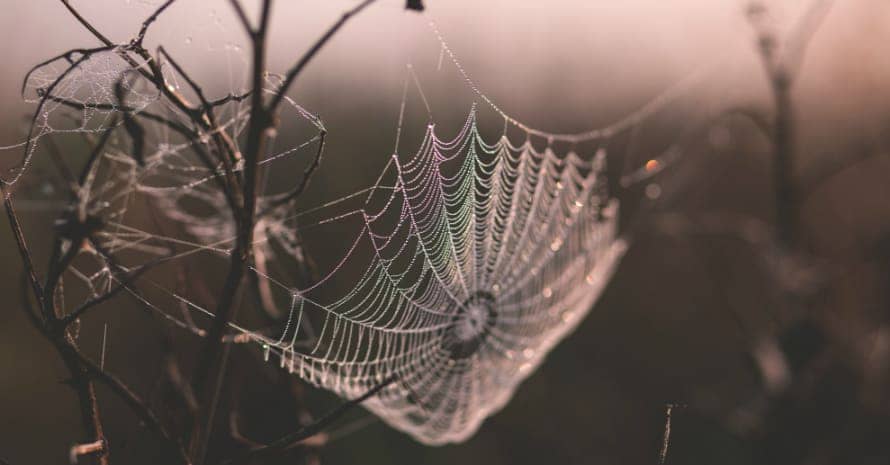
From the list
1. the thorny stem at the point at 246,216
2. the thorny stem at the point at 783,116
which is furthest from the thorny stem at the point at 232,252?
the thorny stem at the point at 783,116

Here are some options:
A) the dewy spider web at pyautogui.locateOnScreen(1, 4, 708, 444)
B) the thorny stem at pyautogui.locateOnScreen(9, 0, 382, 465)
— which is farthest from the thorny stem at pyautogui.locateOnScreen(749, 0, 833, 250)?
the thorny stem at pyautogui.locateOnScreen(9, 0, 382, 465)

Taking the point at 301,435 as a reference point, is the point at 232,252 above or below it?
above

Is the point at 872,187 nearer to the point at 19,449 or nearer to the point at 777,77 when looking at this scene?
the point at 777,77

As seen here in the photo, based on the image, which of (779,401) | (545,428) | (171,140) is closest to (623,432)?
(545,428)

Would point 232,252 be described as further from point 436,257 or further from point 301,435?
point 436,257

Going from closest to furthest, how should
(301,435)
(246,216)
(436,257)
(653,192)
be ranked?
(246,216) → (301,435) → (436,257) → (653,192)

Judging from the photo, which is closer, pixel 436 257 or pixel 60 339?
pixel 60 339

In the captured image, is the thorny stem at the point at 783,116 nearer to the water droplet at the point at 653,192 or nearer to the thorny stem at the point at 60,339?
the water droplet at the point at 653,192

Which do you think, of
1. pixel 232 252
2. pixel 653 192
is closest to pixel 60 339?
pixel 232 252
